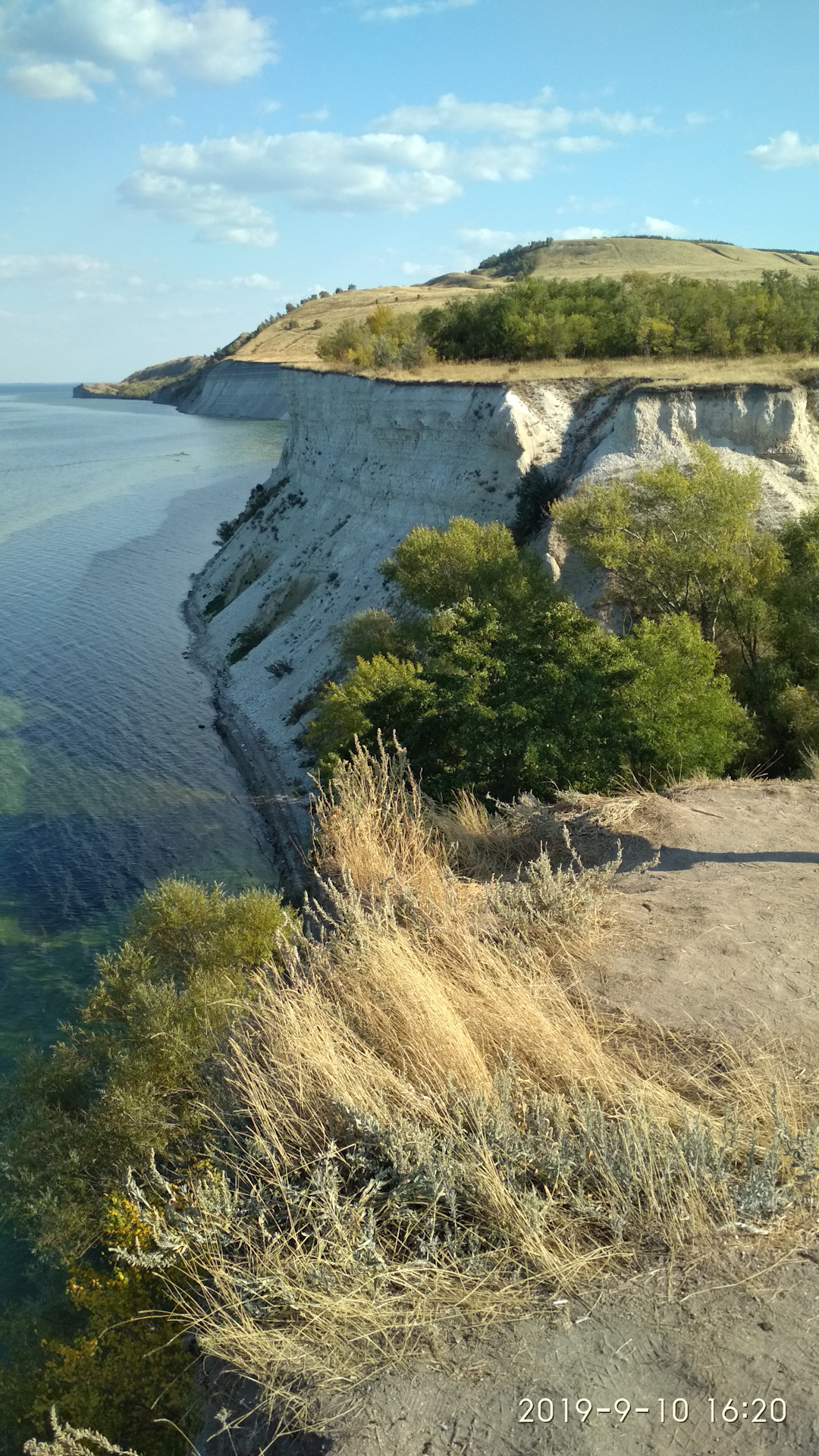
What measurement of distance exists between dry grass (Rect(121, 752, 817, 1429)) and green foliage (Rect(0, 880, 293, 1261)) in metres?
2.09

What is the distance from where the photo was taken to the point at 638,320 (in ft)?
96.6

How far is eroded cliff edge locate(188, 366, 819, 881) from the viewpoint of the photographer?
2266cm

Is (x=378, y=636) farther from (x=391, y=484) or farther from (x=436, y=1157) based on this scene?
(x=436, y=1157)

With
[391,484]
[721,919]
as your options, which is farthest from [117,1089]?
[391,484]

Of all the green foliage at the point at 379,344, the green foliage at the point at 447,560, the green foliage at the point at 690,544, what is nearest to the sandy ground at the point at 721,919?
the green foliage at the point at 690,544

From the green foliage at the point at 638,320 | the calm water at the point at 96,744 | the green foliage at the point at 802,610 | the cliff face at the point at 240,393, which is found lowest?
the calm water at the point at 96,744

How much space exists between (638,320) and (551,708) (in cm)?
2082

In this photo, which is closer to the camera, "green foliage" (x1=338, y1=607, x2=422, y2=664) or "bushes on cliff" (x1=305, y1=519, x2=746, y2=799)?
"bushes on cliff" (x1=305, y1=519, x2=746, y2=799)

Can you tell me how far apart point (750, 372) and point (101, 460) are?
68.9 m

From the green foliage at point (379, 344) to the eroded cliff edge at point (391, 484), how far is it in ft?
6.14

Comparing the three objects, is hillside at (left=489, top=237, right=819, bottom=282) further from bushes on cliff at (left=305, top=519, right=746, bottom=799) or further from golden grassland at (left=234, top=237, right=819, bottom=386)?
bushes on cliff at (left=305, top=519, right=746, bottom=799)

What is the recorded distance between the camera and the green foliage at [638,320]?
28.5 meters

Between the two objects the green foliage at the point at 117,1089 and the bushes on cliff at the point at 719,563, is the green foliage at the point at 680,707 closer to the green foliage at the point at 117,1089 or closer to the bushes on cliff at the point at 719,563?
the bushes on cliff at the point at 719,563

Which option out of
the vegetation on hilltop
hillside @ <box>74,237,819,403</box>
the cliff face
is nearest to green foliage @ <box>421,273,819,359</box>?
hillside @ <box>74,237,819,403</box>
